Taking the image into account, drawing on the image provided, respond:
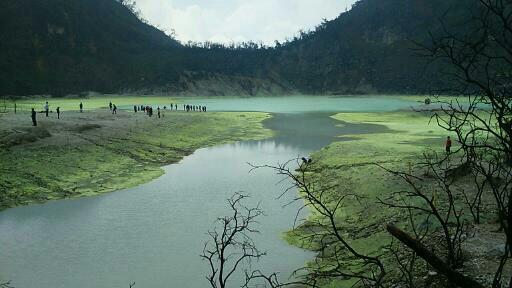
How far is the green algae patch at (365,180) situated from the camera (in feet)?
51.0

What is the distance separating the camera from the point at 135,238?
679 inches

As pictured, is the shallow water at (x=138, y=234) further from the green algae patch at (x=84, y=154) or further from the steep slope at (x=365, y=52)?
the steep slope at (x=365, y=52)

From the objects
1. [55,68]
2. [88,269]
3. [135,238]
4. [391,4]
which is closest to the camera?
[88,269]

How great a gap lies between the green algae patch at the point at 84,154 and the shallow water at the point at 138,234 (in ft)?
5.99

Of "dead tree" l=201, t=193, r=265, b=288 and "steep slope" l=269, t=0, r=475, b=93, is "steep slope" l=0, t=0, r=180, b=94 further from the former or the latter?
"dead tree" l=201, t=193, r=265, b=288

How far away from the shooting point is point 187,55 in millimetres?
171250

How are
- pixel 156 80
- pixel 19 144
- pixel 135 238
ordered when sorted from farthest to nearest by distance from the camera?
pixel 156 80 < pixel 19 144 < pixel 135 238

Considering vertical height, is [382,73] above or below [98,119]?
above

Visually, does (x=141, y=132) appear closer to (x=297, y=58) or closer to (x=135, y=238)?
(x=135, y=238)

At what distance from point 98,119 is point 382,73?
137m

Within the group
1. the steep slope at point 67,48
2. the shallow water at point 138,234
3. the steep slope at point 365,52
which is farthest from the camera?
the steep slope at point 365,52

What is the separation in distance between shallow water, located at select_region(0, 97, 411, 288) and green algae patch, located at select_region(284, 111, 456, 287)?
2.00 m

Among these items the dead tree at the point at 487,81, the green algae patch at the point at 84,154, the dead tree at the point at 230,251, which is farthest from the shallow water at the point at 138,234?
the dead tree at the point at 487,81

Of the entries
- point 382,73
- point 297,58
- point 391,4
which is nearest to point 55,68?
point 297,58
